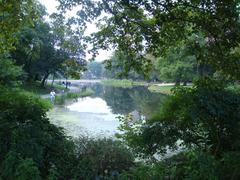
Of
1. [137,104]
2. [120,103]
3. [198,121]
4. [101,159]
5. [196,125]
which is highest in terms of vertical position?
[198,121]

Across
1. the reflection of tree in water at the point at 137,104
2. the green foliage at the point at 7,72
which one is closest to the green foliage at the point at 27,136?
the reflection of tree in water at the point at 137,104

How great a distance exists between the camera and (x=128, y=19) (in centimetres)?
720

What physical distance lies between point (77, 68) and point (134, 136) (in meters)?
1.91

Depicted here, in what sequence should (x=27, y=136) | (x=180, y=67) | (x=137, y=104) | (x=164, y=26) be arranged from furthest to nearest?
(x=180, y=67), (x=137, y=104), (x=164, y=26), (x=27, y=136)

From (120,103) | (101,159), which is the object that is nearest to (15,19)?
(101,159)

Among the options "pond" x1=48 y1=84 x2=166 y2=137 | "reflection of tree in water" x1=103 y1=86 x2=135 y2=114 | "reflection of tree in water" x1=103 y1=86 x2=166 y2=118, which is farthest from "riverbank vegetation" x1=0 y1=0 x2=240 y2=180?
"reflection of tree in water" x1=103 y1=86 x2=135 y2=114

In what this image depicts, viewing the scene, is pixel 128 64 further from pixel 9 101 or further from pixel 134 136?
pixel 9 101

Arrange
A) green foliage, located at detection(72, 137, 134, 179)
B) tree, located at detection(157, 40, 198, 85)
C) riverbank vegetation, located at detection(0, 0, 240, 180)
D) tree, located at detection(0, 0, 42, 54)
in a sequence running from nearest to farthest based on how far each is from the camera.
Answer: riverbank vegetation, located at detection(0, 0, 240, 180)
green foliage, located at detection(72, 137, 134, 179)
tree, located at detection(0, 0, 42, 54)
tree, located at detection(157, 40, 198, 85)

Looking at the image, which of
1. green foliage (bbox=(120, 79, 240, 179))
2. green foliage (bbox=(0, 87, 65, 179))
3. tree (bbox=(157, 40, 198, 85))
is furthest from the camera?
tree (bbox=(157, 40, 198, 85))

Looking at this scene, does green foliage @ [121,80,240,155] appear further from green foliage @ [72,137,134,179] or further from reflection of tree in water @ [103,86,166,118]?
reflection of tree in water @ [103,86,166,118]

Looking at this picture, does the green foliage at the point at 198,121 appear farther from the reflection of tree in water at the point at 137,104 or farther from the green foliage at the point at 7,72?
the green foliage at the point at 7,72

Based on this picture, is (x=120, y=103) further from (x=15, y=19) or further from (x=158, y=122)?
(x=158, y=122)

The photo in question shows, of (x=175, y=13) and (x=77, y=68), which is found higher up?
(x=175, y=13)

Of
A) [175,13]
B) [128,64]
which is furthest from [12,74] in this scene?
[175,13]
